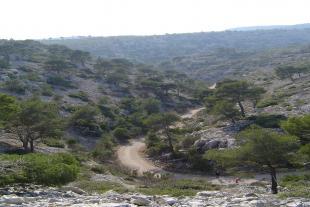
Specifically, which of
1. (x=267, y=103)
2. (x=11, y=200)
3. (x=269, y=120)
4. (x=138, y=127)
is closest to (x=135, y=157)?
(x=138, y=127)

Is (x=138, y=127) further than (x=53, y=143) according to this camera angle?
Yes

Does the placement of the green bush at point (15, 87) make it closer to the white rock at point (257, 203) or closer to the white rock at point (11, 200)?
the white rock at point (11, 200)

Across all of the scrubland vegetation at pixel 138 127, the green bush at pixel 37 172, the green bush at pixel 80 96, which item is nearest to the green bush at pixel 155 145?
the scrubland vegetation at pixel 138 127

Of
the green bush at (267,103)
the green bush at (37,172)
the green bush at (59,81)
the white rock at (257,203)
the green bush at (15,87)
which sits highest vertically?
the green bush at (59,81)

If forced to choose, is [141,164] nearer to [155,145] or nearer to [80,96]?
[155,145]

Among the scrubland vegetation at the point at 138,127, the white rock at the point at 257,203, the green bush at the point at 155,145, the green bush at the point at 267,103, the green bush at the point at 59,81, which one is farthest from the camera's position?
the green bush at the point at 59,81

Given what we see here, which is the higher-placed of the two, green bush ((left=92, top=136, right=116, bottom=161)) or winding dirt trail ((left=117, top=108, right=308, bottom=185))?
green bush ((left=92, top=136, right=116, bottom=161))

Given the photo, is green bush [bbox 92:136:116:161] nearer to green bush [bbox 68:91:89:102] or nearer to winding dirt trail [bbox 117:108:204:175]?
winding dirt trail [bbox 117:108:204:175]

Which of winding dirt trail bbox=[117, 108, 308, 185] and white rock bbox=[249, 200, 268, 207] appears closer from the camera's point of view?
white rock bbox=[249, 200, 268, 207]

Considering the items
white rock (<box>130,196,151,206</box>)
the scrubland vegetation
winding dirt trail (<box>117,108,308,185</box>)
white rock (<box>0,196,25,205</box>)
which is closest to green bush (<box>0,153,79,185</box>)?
the scrubland vegetation

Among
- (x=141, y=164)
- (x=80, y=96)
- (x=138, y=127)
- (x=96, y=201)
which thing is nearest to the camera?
(x=96, y=201)

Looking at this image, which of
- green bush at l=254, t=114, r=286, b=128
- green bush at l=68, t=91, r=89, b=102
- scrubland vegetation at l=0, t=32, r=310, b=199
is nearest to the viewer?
scrubland vegetation at l=0, t=32, r=310, b=199

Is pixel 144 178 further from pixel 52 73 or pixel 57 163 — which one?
pixel 52 73

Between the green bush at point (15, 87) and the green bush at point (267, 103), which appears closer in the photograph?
the green bush at point (267, 103)
